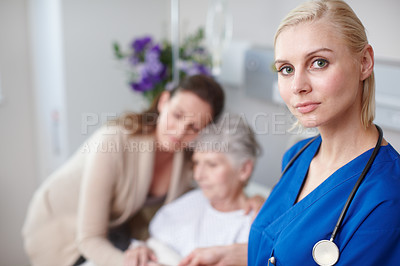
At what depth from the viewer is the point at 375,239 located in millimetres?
711

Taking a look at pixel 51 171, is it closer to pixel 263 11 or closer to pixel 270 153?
pixel 270 153

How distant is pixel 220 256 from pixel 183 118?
520 mm

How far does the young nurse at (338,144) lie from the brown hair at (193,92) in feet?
2.49

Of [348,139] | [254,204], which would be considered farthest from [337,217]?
[254,204]

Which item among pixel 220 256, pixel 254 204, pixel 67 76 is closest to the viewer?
pixel 220 256

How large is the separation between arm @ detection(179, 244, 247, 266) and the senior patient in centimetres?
13

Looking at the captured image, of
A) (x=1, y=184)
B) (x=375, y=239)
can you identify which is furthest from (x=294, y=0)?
(x=1, y=184)

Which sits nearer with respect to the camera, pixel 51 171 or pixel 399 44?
pixel 399 44

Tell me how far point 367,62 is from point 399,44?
11.1 inches

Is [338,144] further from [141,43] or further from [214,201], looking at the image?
[141,43]

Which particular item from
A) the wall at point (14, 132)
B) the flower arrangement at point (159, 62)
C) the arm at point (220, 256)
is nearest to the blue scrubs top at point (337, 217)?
the arm at point (220, 256)

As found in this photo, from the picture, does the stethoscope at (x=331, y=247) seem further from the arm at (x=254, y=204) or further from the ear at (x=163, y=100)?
the ear at (x=163, y=100)

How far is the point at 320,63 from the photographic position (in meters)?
0.77

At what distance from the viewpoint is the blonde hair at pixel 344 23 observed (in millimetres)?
763
